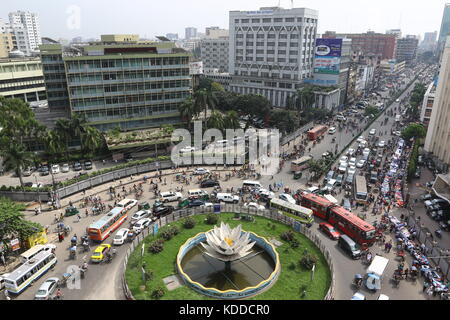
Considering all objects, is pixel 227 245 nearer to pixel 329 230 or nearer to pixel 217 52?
pixel 329 230

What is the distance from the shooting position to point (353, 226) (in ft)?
126

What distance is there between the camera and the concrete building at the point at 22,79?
94.4 metres

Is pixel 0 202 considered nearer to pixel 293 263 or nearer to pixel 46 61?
pixel 293 263

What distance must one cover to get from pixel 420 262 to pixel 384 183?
21.9 metres

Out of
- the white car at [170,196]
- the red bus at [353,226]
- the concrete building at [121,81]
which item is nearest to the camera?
the red bus at [353,226]

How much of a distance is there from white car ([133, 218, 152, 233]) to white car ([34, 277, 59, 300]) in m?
10.6

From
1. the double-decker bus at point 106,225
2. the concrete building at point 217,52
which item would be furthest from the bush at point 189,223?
the concrete building at point 217,52

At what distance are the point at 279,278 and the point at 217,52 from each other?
155m

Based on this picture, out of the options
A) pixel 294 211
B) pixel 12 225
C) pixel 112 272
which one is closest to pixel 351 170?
pixel 294 211

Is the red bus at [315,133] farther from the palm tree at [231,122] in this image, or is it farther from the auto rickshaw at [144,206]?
the auto rickshaw at [144,206]

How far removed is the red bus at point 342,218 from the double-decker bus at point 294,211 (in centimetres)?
193

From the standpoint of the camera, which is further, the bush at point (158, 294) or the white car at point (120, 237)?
the white car at point (120, 237)

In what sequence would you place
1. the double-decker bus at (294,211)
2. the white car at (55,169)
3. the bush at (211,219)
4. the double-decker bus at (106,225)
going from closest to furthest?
the double-decker bus at (106,225) < the bush at (211,219) < the double-decker bus at (294,211) < the white car at (55,169)

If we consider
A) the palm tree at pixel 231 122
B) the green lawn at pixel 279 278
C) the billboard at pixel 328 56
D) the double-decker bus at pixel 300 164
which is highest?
the billboard at pixel 328 56
